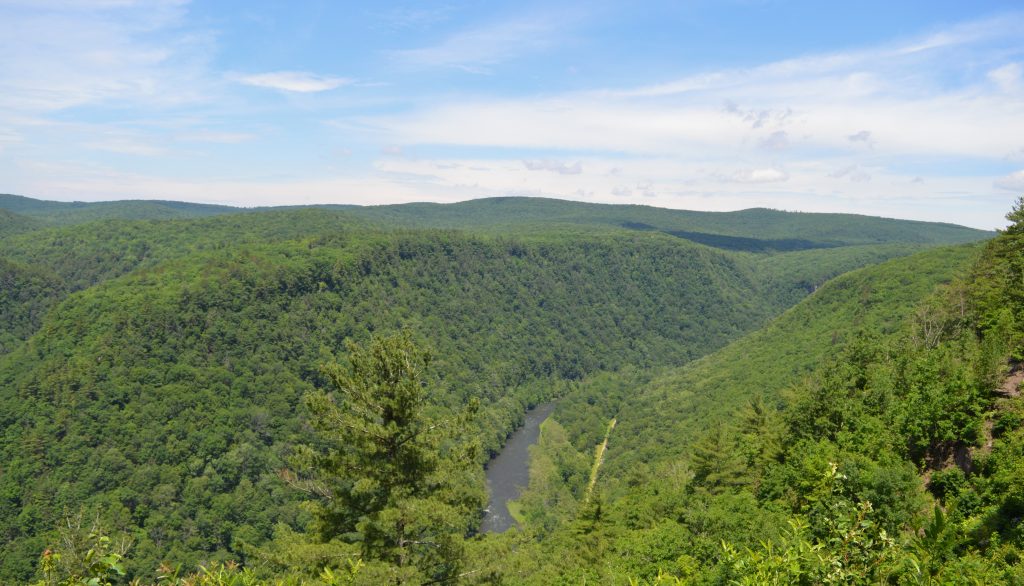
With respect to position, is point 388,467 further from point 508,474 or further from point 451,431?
point 508,474

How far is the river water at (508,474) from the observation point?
98.6 m

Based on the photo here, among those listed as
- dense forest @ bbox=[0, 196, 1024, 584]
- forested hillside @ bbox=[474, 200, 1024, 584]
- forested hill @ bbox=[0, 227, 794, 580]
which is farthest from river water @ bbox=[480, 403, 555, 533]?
forested hillside @ bbox=[474, 200, 1024, 584]

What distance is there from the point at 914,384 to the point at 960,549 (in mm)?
16653

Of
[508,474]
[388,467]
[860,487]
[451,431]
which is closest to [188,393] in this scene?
[508,474]

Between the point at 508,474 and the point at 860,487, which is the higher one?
the point at 860,487

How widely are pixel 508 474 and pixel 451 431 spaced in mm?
101299

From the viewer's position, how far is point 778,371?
311ft

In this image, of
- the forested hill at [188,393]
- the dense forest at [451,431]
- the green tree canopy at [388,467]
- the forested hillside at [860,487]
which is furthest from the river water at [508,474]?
the green tree canopy at [388,467]

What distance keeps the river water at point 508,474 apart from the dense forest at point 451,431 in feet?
13.9

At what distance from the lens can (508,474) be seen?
117m

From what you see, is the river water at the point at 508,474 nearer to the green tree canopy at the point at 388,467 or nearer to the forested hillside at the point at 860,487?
the forested hillside at the point at 860,487

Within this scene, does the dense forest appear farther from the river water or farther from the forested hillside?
the river water

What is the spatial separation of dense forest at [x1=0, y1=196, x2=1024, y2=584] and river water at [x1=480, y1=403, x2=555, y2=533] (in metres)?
4.23

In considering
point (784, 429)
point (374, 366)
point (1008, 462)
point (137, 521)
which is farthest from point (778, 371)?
point (137, 521)
